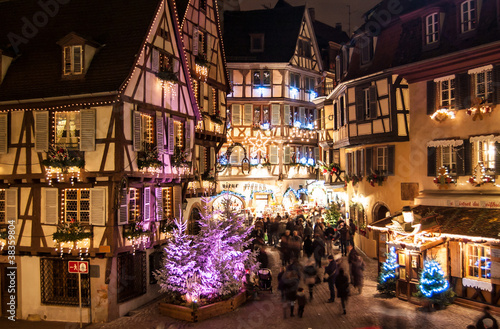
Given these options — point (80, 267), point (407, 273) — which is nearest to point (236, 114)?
point (407, 273)

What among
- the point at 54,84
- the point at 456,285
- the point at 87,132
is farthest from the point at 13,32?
the point at 456,285

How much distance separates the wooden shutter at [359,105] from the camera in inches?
927

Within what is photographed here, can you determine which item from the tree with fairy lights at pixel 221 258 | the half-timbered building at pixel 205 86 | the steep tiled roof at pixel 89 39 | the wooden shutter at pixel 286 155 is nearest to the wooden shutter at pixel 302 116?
the wooden shutter at pixel 286 155

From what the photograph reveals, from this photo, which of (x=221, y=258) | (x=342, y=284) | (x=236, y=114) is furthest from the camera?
(x=236, y=114)

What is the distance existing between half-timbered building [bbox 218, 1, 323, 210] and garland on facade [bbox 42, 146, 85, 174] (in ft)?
68.8

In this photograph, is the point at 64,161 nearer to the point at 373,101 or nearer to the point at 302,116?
the point at 373,101

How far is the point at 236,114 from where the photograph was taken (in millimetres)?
37844

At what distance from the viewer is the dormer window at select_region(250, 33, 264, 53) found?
38812 mm

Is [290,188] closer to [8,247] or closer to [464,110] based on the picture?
[464,110]

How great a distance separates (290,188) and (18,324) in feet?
81.2

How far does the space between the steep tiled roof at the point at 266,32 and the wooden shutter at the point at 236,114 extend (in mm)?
3784

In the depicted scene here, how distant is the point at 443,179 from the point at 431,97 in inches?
132

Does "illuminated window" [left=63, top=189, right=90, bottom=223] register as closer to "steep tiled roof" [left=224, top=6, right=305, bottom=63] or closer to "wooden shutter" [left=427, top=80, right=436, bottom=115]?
"wooden shutter" [left=427, top=80, right=436, bottom=115]

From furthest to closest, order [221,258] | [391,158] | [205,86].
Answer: [205,86]
[391,158]
[221,258]
